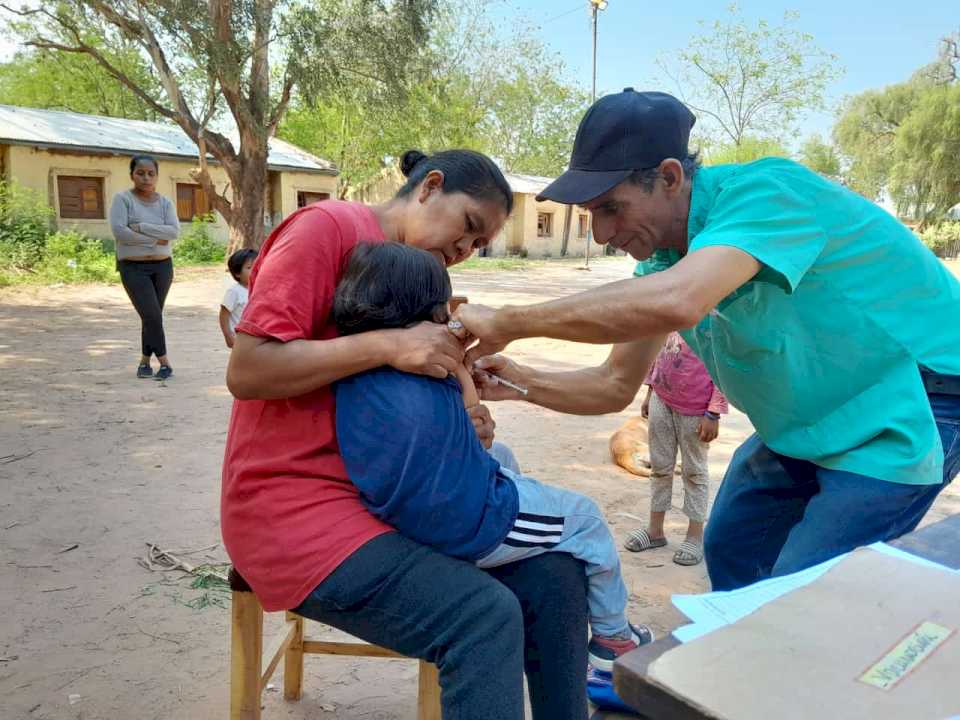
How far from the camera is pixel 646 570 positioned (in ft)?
12.4

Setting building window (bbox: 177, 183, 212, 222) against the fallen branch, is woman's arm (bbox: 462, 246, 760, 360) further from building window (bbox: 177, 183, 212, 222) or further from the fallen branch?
building window (bbox: 177, 183, 212, 222)

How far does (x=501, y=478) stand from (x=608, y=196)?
2.49ft

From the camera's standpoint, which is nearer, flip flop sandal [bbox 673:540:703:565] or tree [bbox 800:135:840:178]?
flip flop sandal [bbox 673:540:703:565]

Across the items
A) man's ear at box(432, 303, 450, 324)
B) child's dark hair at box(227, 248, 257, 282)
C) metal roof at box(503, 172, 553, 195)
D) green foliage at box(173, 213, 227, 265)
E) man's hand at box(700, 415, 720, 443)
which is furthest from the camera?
metal roof at box(503, 172, 553, 195)

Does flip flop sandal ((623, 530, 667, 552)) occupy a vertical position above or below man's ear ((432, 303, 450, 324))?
below

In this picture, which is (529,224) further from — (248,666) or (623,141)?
(248,666)

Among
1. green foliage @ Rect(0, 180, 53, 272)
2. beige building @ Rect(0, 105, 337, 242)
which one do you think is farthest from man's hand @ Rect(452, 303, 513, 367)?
beige building @ Rect(0, 105, 337, 242)

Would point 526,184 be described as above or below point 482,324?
above

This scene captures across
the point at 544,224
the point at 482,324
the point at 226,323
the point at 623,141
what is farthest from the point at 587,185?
the point at 544,224

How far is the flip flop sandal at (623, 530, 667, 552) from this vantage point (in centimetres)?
399

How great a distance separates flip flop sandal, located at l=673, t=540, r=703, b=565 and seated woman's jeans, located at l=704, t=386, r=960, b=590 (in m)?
1.41

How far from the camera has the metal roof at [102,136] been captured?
64.8 ft

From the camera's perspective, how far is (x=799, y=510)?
2.33 meters

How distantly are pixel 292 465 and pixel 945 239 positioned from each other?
34062 mm
